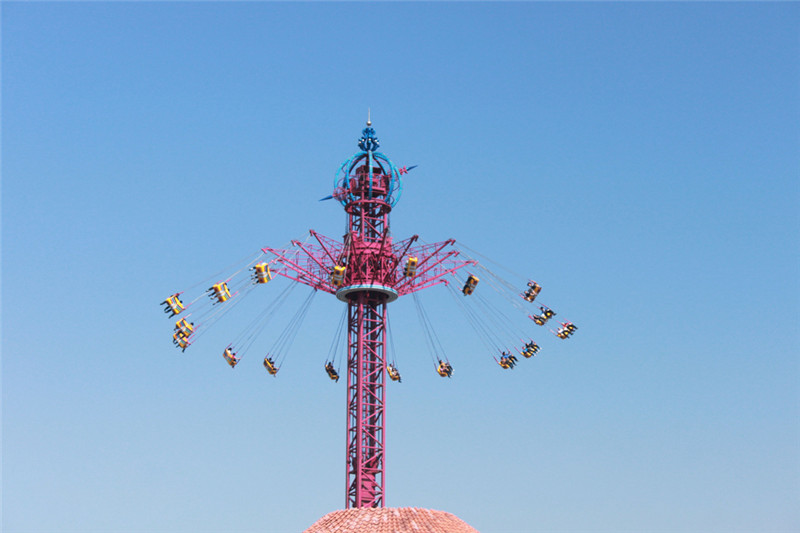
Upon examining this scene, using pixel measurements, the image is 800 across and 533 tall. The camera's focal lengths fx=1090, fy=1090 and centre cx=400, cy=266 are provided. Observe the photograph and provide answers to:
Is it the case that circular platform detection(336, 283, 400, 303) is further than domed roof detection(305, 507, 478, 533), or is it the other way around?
circular platform detection(336, 283, 400, 303)

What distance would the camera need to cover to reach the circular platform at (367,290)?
281 feet

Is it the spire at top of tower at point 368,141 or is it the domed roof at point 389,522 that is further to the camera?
the spire at top of tower at point 368,141

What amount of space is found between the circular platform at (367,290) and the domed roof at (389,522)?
65.7 ft

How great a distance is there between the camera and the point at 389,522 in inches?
2694

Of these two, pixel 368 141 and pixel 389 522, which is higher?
pixel 368 141

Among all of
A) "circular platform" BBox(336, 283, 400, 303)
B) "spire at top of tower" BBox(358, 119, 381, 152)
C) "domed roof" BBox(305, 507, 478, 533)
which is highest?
"spire at top of tower" BBox(358, 119, 381, 152)

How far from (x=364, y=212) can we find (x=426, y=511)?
1145 inches

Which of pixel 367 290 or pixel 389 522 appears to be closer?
pixel 389 522

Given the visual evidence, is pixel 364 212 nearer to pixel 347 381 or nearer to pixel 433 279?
pixel 433 279

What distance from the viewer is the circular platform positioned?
8556cm

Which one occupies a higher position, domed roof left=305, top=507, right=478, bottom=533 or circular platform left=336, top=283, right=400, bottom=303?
circular platform left=336, top=283, right=400, bottom=303

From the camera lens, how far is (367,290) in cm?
8619

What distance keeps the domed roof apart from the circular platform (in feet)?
65.7

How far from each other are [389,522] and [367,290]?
74.8ft
